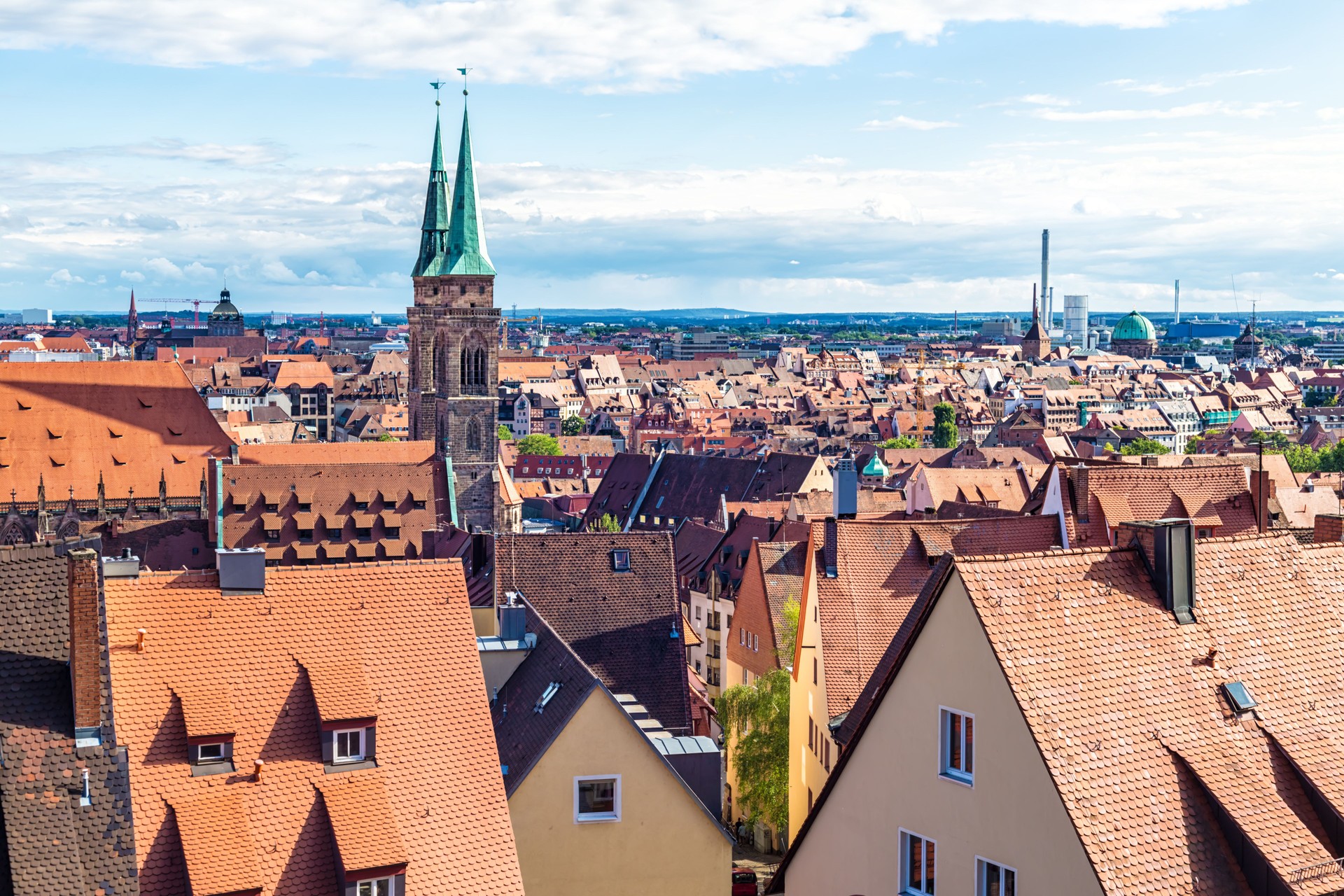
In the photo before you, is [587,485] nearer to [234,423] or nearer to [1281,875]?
[234,423]

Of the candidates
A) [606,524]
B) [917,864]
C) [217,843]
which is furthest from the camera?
[606,524]

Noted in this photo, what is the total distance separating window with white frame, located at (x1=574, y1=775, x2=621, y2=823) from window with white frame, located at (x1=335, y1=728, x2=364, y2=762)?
559cm

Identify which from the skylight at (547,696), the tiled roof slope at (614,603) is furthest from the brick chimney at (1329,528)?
the tiled roof slope at (614,603)

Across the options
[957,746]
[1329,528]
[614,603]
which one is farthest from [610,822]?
[614,603]

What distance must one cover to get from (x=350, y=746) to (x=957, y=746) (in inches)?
330

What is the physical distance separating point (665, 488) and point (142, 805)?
293 feet

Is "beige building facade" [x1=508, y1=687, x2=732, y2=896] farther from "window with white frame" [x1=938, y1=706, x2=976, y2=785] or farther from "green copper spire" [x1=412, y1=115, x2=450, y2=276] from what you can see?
"green copper spire" [x1=412, y1=115, x2=450, y2=276]

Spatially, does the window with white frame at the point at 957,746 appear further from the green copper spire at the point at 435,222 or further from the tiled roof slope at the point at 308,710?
the green copper spire at the point at 435,222

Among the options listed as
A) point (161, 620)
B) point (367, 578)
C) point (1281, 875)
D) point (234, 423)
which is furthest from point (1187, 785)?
point (234, 423)

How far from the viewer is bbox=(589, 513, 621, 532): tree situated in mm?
107438

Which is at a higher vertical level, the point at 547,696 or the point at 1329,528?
the point at 1329,528

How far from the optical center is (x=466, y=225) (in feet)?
381

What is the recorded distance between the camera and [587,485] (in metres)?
165

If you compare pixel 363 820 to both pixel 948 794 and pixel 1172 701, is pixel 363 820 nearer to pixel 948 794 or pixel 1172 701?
pixel 948 794
